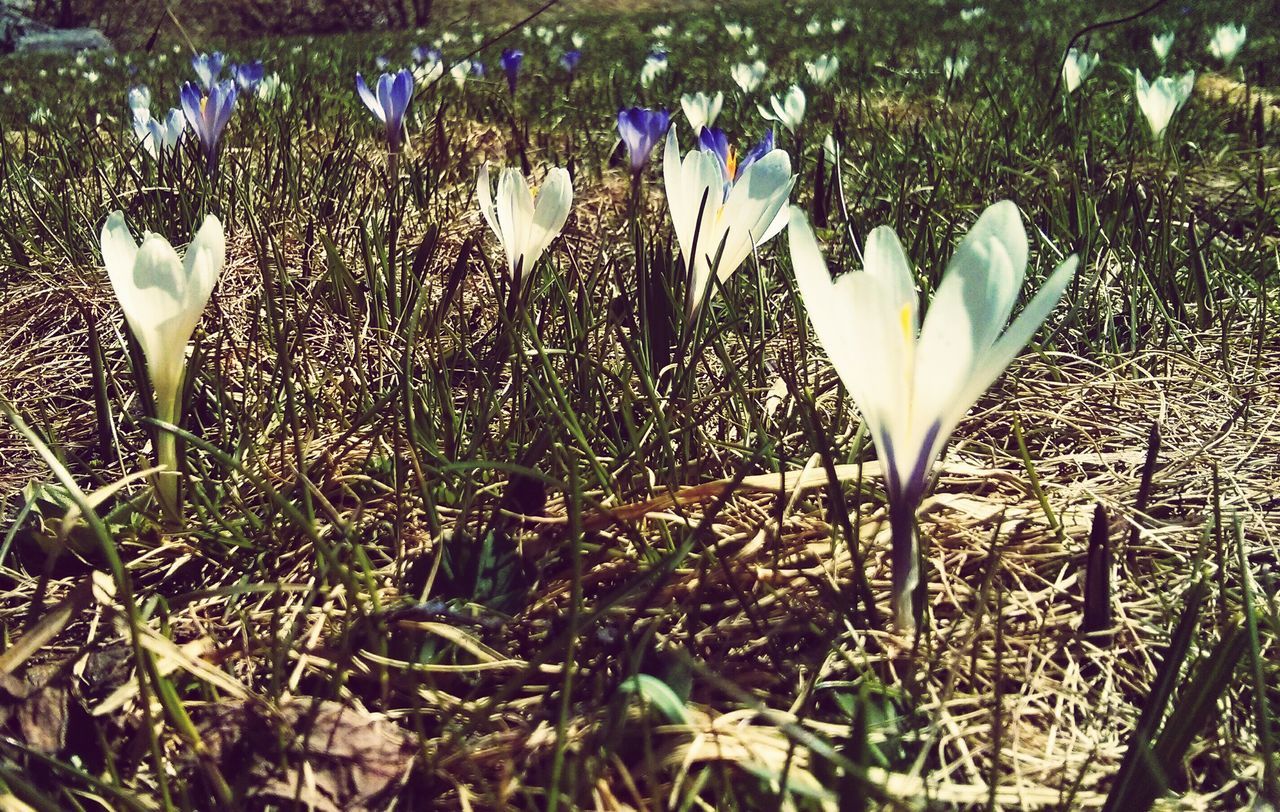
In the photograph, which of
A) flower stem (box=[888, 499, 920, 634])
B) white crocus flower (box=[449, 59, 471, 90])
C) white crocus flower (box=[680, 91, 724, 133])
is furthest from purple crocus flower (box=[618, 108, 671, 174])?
white crocus flower (box=[449, 59, 471, 90])

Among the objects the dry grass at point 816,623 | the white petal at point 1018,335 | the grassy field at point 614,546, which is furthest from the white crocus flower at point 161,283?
the white petal at point 1018,335

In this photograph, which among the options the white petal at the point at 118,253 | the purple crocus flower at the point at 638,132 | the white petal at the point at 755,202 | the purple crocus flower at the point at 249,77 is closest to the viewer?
the white petal at the point at 118,253

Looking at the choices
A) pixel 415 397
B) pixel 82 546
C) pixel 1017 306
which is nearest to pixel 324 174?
pixel 415 397

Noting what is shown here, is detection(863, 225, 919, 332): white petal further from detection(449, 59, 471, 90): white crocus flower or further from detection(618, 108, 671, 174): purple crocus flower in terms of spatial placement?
detection(449, 59, 471, 90): white crocus flower

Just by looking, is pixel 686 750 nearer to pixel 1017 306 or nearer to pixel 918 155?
pixel 1017 306

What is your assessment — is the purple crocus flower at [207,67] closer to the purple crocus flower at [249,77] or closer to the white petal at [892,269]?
the purple crocus flower at [249,77]

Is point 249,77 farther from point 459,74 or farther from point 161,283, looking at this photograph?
point 161,283

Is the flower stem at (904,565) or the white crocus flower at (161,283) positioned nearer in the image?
the flower stem at (904,565)
